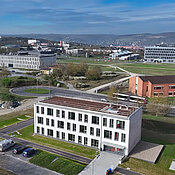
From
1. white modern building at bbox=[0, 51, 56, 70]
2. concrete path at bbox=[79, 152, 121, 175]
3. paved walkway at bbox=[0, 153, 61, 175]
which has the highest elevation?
white modern building at bbox=[0, 51, 56, 70]

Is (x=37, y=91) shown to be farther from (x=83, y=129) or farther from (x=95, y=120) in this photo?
(x=95, y=120)

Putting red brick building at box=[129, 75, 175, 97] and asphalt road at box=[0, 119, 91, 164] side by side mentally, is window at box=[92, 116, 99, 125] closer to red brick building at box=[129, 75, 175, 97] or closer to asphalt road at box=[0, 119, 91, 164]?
asphalt road at box=[0, 119, 91, 164]

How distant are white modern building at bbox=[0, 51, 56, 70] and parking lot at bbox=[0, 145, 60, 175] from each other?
107m

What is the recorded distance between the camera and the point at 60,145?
1510 inches

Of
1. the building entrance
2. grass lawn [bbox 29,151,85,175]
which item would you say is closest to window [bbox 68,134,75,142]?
grass lawn [bbox 29,151,85,175]

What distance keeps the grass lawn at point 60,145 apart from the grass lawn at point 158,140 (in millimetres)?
6184

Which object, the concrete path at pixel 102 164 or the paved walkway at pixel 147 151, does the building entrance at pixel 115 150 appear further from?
the paved walkway at pixel 147 151

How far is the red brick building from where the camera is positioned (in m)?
75.8

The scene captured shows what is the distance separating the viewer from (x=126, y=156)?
34.7m

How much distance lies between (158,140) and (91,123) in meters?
14.0

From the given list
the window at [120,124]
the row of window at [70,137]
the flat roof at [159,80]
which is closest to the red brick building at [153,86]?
the flat roof at [159,80]

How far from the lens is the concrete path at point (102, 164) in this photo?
30.5 m

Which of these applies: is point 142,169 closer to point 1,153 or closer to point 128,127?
point 128,127

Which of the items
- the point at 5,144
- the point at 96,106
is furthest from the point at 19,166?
the point at 96,106
